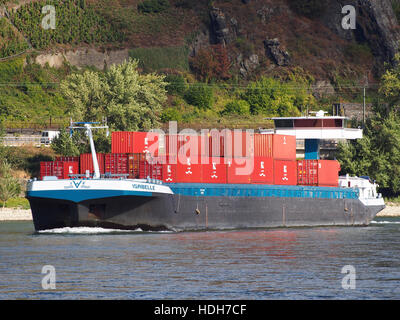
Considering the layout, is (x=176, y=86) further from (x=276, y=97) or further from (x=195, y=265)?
(x=195, y=265)

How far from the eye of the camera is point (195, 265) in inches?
1756

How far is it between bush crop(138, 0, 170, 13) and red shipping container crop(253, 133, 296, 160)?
86795 millimetres

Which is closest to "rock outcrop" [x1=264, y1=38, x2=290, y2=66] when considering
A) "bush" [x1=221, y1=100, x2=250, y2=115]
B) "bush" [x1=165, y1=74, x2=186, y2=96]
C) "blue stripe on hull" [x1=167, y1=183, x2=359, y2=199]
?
"bush" [x1=221, y1=100, x2=250, y2=115]

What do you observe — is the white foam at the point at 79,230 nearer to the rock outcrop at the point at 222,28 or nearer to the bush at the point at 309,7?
the rock outcrop at the point at 222,28

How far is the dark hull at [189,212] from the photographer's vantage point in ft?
201

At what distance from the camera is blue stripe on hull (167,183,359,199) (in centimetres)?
6688

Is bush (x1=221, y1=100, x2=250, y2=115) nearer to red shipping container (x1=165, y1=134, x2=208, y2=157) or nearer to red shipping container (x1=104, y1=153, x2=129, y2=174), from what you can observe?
red shipping container (x1=165, y1=134, x2=208, y2=157)

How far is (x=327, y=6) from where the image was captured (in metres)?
166

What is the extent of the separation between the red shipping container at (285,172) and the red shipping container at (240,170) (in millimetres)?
3289

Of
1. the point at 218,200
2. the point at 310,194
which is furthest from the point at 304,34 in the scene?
the point at 218,200

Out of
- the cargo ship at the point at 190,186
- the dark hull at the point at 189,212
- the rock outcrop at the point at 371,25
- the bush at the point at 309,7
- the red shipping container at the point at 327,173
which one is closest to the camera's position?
the cargo ship at the point at 190,186

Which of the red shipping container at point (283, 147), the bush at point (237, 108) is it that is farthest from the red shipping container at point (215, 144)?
the bush at point (237, 108)

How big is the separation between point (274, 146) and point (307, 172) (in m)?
6.56
